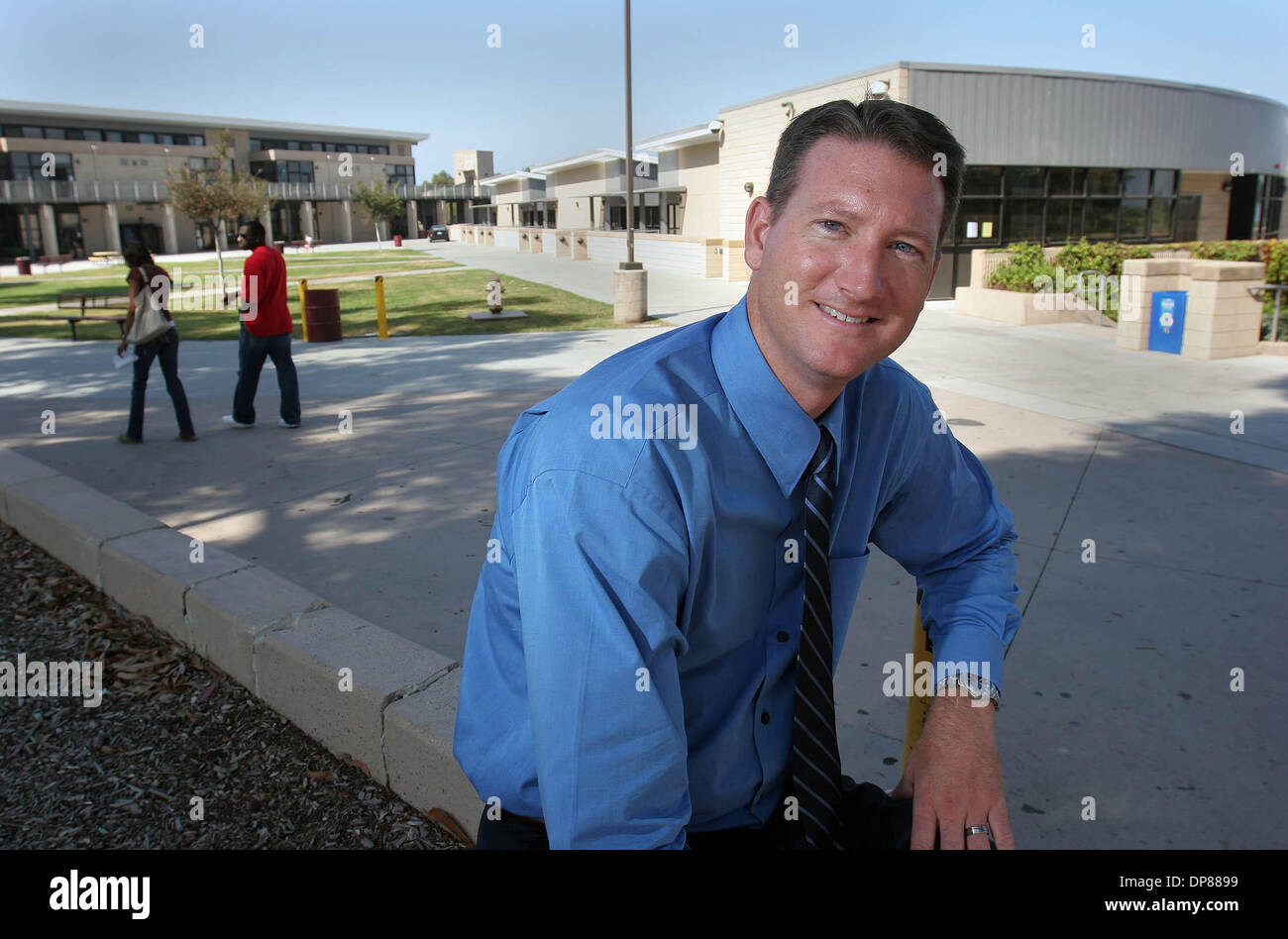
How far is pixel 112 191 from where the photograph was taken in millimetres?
A: 60875

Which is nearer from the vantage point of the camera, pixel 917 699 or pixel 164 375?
pixel 917 699

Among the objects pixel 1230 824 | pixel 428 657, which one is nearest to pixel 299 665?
pixel 428 657

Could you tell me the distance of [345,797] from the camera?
3.24 meters

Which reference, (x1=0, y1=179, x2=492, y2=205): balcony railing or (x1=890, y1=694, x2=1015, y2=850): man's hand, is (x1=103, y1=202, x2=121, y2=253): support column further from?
(x1=890, y1=694, x2=1015, y2=850): man's hand

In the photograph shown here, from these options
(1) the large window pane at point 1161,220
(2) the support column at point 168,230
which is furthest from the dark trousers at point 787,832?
(2) the support column at point 168,230

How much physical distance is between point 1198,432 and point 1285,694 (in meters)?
4.91

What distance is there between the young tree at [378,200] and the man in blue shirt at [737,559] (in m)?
69.6

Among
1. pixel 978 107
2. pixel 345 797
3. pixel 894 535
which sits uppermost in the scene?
pixel 978 107

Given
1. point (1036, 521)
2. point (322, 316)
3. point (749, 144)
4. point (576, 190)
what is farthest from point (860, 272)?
point (576, 190)

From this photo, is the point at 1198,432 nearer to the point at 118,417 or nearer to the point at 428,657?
the point at 428,657

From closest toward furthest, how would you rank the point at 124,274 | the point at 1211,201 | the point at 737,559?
the point at 737,559
the point at 1211,201
the point at 124,274

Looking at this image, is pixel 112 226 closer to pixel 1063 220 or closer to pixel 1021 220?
pixel 1021 220

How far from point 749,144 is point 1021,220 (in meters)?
7.87
